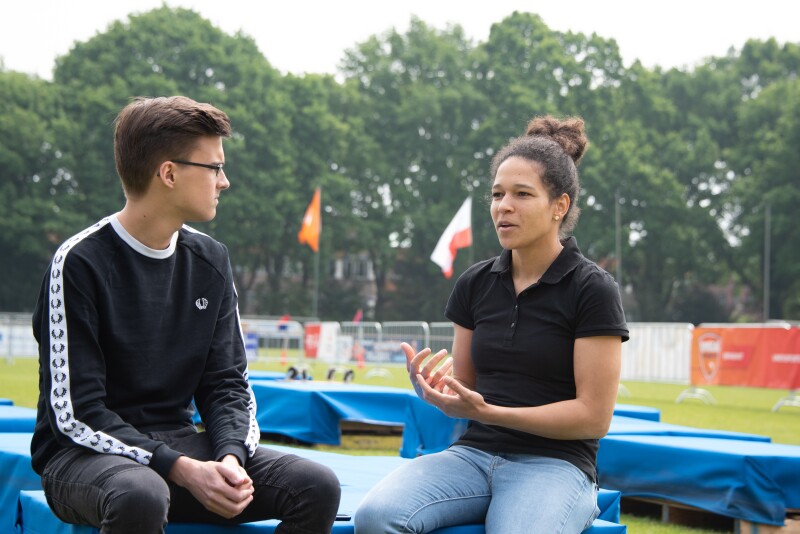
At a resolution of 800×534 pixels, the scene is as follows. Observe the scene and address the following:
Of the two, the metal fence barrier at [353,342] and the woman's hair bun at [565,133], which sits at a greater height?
the woman's hair bun at [565,133]

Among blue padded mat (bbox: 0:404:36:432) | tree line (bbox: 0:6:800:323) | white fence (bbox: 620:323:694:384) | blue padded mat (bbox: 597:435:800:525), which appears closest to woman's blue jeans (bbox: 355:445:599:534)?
blue padded mat (bbox: 597:435:800:525)

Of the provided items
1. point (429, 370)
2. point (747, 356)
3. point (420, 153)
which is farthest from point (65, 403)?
point (420, 153)

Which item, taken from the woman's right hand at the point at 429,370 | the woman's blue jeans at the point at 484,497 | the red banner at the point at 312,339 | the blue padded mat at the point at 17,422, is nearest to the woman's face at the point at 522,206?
the woman's right hand at the point at 429,370

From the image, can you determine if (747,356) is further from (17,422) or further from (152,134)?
(152,134)

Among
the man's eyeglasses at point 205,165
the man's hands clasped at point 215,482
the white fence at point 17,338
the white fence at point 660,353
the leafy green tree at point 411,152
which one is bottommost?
the white fence at point 17,338

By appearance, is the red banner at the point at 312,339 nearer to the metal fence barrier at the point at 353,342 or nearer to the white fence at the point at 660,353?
the metal fence barrier at the point at 353,342

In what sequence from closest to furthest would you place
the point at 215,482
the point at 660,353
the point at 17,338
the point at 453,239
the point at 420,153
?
the point at 215,482, the point at 660,353, the point at 453,239, the point at 17,338, the point at 420,153

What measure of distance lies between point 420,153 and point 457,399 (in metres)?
51.4

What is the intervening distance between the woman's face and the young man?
987mm

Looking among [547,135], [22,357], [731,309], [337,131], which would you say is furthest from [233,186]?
[547,135]

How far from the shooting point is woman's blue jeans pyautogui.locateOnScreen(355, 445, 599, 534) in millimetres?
3322

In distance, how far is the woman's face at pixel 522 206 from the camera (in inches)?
145

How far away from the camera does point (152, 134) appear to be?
330 centimetres

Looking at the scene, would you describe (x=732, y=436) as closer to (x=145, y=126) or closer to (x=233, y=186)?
(x=145, y=126)
